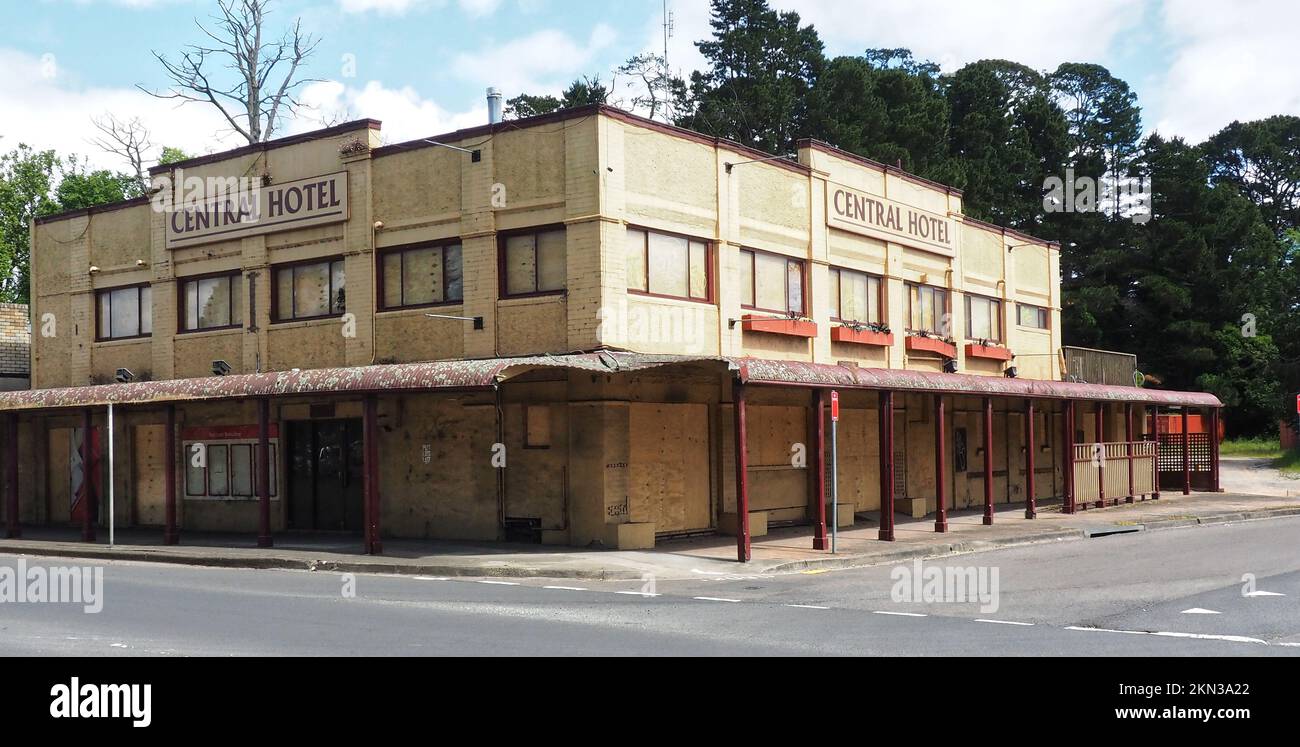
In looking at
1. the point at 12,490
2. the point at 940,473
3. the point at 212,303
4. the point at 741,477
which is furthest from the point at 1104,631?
the point at 12,490

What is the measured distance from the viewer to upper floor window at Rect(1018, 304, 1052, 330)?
34.3m

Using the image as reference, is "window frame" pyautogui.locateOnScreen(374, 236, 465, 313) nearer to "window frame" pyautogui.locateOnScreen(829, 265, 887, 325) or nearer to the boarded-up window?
the boarded-up window

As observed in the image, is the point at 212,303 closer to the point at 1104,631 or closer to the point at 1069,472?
the point at 1069,472

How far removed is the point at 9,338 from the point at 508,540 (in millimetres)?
16698

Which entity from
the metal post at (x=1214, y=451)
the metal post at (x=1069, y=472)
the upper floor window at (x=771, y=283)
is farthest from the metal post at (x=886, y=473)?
the metal post at (x=1214, y=451)

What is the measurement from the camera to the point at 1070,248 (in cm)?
6588

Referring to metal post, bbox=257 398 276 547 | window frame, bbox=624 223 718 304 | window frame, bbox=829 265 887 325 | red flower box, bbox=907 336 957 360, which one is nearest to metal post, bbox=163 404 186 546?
metal post, bbox=257 398 276 547

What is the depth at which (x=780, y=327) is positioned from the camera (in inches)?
915

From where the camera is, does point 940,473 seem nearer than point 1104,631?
No

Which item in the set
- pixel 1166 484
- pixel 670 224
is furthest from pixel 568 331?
pixel 1166 484

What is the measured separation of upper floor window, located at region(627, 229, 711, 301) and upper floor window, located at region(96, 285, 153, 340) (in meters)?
12.0

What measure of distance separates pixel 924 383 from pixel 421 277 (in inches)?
376

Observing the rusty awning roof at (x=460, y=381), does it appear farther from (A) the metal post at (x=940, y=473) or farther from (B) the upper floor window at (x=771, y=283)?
(B) the upper floor window at (x=771, y=283)
